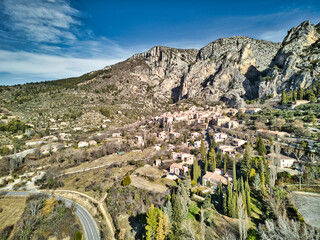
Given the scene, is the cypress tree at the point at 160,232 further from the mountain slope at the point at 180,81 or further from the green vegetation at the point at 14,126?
the green vegetation at the point at 14,126

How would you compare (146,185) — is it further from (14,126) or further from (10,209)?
(14,126)

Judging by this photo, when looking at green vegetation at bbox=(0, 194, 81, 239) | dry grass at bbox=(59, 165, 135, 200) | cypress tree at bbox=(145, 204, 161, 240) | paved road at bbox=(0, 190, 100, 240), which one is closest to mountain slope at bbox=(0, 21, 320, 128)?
dry grass at bbox=(59, 165, 135, 200)

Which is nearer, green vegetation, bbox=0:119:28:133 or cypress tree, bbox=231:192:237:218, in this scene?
cypress tree, bbox=231:192:237:218

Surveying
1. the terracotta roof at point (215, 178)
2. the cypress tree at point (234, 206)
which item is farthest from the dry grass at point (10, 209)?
the terracotta roof at point (215, 178)

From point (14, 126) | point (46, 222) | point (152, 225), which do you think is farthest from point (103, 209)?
point (14, 126)

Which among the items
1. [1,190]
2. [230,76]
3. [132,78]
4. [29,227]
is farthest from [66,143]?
[230,76]

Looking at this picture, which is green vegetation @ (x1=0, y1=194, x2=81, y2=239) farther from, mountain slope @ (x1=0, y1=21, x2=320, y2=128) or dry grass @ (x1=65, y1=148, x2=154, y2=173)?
mountain slope @ (x1=0, y1=21, x2=320, y2=128)

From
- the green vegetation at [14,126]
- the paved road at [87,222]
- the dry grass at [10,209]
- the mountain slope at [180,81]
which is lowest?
the paved road at [87,222]
